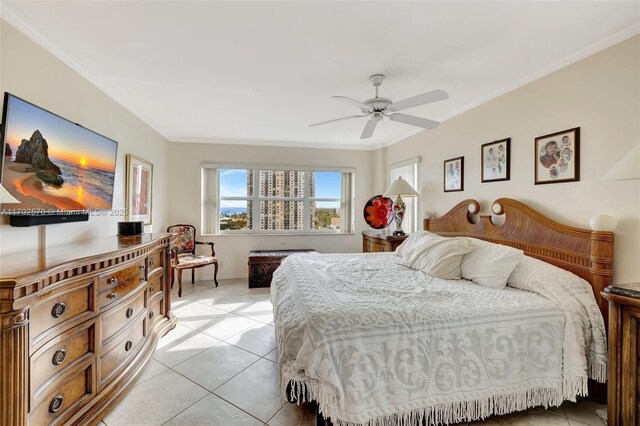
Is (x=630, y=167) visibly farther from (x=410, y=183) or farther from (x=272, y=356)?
(x=410, y=183)

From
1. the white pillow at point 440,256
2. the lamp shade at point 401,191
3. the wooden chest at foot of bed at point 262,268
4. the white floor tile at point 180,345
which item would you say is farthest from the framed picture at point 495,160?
the white floor tile at point 180,345

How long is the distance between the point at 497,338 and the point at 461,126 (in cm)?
248

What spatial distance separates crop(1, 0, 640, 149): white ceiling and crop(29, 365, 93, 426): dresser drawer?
6.82 feet

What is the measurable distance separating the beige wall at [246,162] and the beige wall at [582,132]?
242 cm

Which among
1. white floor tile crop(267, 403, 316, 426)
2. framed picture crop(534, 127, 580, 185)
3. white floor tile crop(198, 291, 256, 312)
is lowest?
white floor tile crop(267, 403, 316, 426)

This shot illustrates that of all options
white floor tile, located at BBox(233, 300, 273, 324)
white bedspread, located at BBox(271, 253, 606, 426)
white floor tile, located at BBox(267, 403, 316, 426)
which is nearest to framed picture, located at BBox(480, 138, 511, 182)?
white bedspread, located at BBox(271, 253, 606, 426)

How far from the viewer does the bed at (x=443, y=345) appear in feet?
4.62

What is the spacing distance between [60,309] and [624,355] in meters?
2.90

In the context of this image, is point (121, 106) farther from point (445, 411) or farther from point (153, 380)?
point (445, 411)

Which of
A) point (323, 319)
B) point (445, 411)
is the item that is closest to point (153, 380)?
point (323, 319)

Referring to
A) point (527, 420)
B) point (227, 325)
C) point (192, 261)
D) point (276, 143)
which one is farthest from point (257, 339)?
point (276, 143)

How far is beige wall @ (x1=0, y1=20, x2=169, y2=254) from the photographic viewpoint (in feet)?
5.61

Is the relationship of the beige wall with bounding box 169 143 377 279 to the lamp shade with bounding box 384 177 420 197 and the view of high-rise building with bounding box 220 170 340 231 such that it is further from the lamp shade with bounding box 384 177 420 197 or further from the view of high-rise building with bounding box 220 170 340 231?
the lamp shade with bounding box 384 177 420 197

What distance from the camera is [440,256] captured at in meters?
2.48
